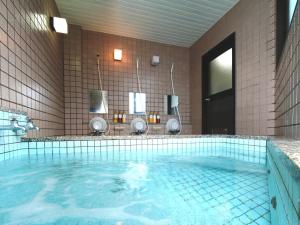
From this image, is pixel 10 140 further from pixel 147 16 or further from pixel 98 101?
pixel 147 16

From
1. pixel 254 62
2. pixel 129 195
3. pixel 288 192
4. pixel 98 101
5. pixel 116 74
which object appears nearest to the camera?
pixel 288 192

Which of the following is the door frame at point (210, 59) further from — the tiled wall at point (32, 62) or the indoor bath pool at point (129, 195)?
the tiled wall at point (32, 62)

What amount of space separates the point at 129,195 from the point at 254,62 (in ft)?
9.13

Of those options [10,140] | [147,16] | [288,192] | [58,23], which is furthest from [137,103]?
[288,192]

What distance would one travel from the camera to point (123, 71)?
161 inches

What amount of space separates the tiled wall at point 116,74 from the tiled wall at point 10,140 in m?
1.93

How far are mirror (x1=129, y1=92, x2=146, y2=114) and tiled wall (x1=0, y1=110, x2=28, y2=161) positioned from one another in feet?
8.37

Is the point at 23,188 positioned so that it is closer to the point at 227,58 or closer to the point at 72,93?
the point at 72,93

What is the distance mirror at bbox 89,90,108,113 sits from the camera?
3.82m

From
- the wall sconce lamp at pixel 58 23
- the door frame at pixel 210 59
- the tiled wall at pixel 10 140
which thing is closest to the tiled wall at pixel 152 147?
the tiled wall at pixel 10 140

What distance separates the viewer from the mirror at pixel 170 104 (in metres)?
4.45

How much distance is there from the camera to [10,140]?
1.51 m

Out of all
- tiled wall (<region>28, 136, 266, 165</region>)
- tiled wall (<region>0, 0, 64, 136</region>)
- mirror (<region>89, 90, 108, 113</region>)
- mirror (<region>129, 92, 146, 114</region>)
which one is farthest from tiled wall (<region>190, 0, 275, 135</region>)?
tiled wall (<region>0, 0, 64, 136</region>)

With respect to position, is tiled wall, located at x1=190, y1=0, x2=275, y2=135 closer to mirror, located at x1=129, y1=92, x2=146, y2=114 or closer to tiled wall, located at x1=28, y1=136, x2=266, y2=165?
tiled wall, located at x1=28, y1=136, x2=266, y2=165
